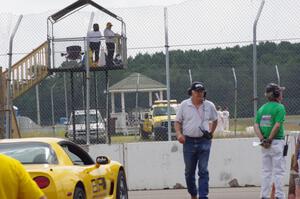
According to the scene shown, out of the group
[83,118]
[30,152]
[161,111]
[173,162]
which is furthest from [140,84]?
[30,152]

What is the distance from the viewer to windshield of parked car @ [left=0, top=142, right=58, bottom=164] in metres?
10.1

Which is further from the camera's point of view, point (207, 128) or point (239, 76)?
point (239, 76)

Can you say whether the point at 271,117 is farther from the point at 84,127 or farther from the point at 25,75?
the point at 25,75

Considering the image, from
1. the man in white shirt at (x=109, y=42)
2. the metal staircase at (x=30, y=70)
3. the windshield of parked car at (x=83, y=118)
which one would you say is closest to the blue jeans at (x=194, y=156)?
the windshield of parked car at (x=83, y=118)

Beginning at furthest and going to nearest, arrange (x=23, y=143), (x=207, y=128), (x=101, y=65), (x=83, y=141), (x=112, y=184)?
(x=101, y=65) → (x=83, y=141) → (x=207, y=128) → (x=112, y=184) → (x=23, y=143)

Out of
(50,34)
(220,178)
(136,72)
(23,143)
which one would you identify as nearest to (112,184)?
(23,143)

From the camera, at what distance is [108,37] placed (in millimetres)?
19328

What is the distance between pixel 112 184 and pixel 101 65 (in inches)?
309

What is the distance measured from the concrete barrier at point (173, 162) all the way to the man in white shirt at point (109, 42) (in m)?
3.04

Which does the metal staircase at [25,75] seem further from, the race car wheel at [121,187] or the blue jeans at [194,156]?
the blue jeans at [194,156]

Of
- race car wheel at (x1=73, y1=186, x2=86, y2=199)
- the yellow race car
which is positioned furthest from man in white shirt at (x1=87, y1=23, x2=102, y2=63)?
race car wheel at (x1=73, y1=186, x2=86, y2=199)

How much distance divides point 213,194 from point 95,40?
519 cm

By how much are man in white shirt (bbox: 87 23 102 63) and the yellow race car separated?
23.1 ft

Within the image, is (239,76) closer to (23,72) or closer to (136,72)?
(136,72)
